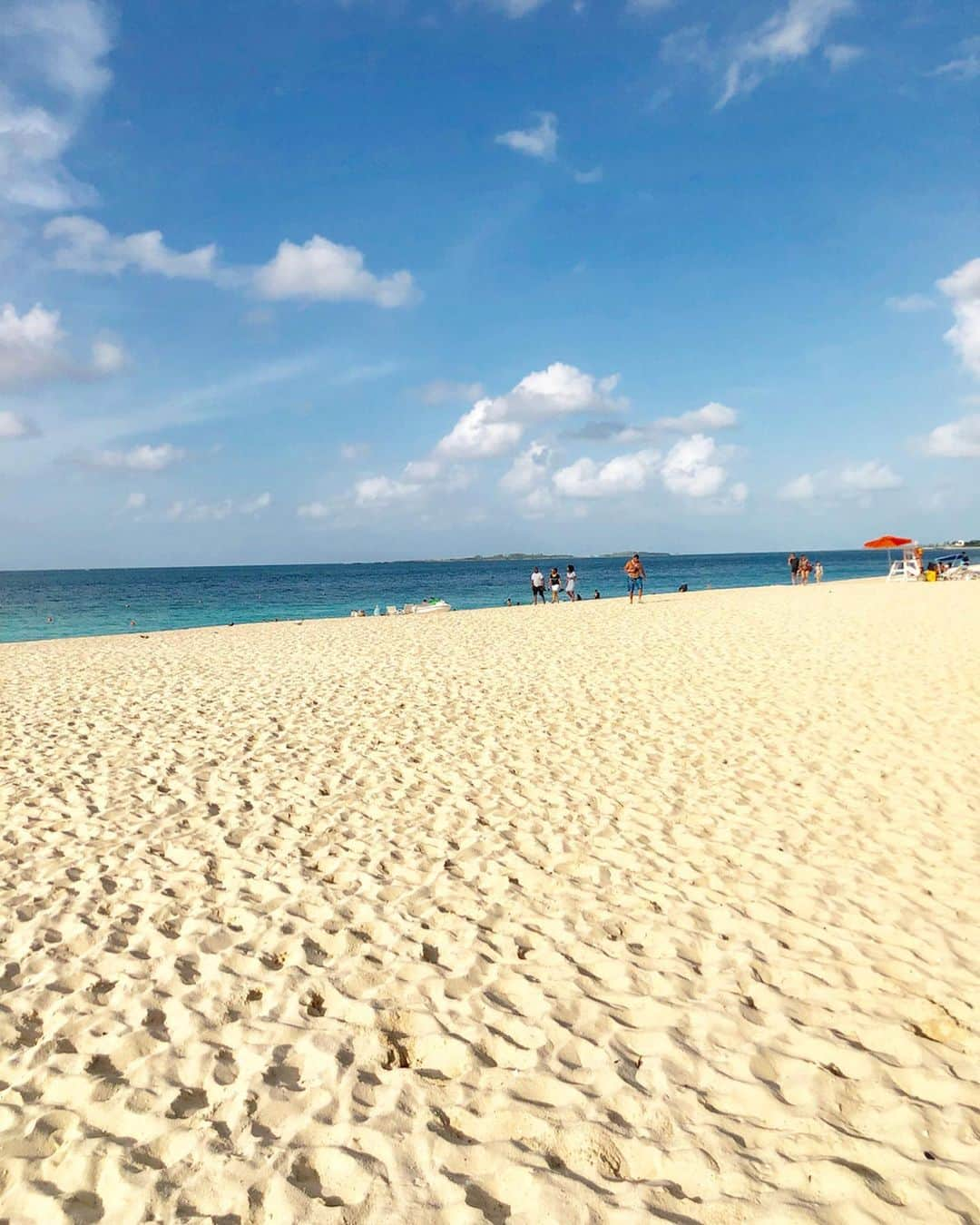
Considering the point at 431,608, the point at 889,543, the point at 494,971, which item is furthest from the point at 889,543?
the point at 494,971

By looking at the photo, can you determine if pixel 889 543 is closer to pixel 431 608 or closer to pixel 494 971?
pixel 431 608

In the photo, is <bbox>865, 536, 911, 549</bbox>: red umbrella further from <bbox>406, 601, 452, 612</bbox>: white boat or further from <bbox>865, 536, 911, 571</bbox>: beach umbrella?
<bbox>406, 601, 452, 612</bbox>: white boat

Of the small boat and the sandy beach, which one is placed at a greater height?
the small boat

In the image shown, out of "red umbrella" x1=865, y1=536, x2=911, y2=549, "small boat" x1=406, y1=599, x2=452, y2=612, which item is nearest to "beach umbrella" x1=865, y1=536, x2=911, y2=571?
"red umbrella" x1=865, y1=536, x2=911, y2=549

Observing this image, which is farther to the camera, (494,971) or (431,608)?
(431,608)

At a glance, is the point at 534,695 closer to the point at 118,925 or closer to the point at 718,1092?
the point at 118,925

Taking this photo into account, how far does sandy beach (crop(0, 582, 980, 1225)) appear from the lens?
115 inches

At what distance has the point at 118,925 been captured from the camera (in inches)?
193

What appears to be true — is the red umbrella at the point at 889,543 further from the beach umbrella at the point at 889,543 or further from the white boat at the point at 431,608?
the white boat at the point at 431,608

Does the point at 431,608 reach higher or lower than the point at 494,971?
higher

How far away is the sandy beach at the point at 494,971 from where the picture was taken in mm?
2922

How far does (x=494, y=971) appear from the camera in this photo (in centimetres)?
435

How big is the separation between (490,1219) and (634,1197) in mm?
535

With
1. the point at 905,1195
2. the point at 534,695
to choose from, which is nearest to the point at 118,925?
the point at 905,1195
